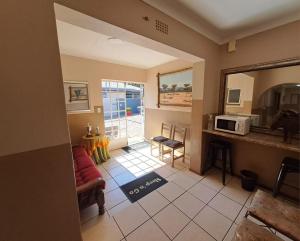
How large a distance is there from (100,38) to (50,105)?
1.70 m

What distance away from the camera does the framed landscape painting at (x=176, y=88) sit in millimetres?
3051

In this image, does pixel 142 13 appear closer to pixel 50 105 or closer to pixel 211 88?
pixel 50 105

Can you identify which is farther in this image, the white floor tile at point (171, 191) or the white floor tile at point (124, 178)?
the white floor tile at point (124, 178)

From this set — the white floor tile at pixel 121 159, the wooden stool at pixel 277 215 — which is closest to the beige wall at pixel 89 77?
the white floor tile at pixel 121 159

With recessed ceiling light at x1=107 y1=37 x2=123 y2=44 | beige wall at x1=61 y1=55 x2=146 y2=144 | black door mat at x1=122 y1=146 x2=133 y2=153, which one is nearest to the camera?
recessed ceiling light at x1=107 y1=37 x2=123 y2=44

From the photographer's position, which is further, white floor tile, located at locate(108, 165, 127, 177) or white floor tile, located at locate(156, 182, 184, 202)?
white floor tile, located at locate(108, 165, 127, 177)

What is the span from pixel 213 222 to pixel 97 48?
131 inches

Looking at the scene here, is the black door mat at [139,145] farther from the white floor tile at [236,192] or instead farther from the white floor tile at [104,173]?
the white floor tile at [236,192]

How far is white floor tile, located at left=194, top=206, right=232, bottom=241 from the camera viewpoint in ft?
4.95

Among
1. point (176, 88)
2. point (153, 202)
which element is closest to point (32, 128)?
point (153, 202)

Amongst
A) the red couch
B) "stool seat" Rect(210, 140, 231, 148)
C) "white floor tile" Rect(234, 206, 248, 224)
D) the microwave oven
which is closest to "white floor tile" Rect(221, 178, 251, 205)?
"white floor tile" Rect(234, 206, 248, 224)

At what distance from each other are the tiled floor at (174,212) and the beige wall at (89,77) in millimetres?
1367

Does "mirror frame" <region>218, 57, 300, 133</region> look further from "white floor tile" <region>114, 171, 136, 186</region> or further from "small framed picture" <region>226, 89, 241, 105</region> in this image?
"white floor tile" <region>114, 171, 136, 186</region>

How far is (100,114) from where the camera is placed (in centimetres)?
346
